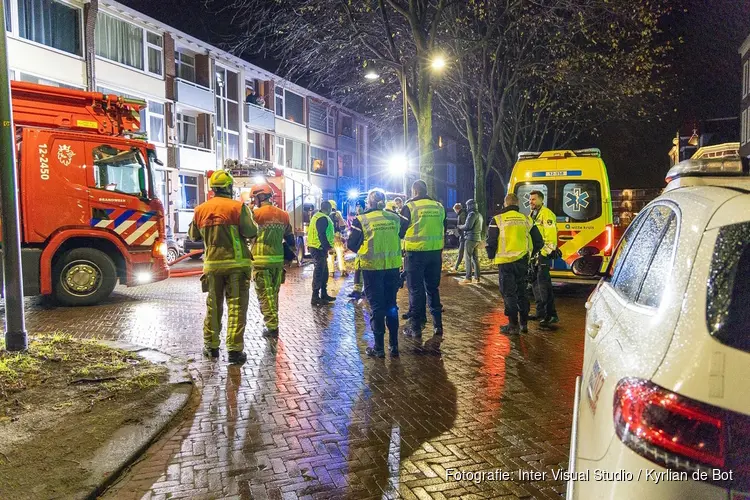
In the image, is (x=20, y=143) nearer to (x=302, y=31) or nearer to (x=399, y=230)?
(x=399, y=230)

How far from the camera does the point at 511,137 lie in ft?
90.2

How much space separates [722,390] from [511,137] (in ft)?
88.9

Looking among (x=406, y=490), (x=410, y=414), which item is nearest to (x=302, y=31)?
(x=410, y=414)

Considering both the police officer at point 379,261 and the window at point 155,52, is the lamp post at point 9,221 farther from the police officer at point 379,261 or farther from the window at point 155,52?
the window at point 155,52

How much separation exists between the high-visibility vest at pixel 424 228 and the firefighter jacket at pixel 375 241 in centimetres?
79

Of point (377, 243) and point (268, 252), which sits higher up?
point (377, 243)

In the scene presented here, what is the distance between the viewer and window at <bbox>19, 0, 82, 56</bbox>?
18281 mm

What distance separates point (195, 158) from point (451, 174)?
34.3m

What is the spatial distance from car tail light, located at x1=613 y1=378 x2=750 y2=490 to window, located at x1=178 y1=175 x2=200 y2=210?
81.3 ft

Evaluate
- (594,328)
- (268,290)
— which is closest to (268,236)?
(268,290)

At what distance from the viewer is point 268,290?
7371mm

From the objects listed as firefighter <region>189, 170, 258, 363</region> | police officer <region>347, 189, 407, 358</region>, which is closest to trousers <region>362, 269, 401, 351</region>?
police officer <region>347, 189, 407, 358</region>

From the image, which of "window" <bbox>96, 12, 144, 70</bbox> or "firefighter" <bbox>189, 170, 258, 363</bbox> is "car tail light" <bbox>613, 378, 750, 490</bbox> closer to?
"firefighter" <bbox>189, 170, 258, 363</bbox>

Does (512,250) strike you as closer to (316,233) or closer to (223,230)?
(223,230)
